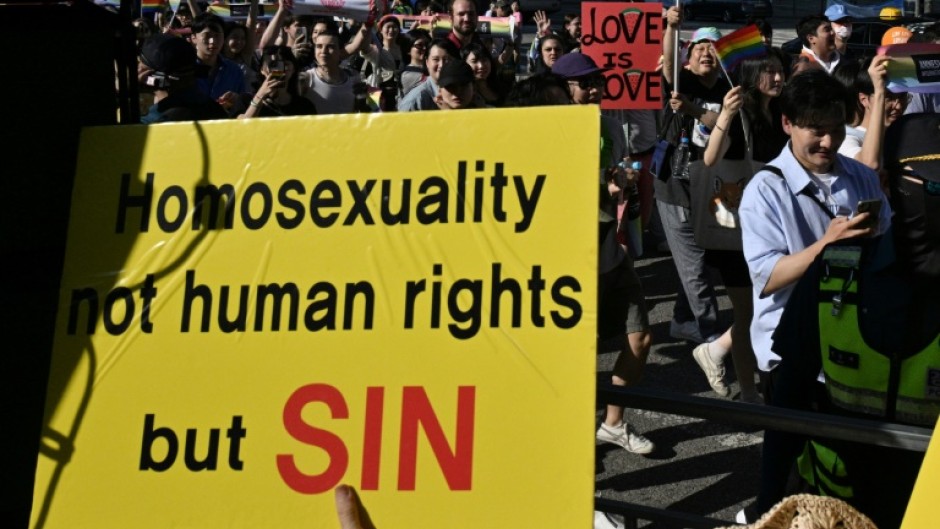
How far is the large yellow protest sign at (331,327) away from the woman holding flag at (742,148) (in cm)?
366

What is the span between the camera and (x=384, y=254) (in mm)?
2506

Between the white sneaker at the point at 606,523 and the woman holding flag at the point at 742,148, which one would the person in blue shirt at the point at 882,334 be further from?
the woman holding flag at the point at 742,148

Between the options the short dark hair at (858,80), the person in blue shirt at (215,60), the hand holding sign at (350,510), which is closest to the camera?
the hand holding sign at (350,510)

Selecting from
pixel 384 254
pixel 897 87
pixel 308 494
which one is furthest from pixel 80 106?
pixel 897 87

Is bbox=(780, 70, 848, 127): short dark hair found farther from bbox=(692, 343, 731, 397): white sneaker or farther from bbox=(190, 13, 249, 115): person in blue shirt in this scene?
bbox=(190, 13, 249, 115): person in blue shirt

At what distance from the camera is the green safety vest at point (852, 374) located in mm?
2773

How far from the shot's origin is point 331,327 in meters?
2.49

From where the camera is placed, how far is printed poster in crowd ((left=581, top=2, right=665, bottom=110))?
8297mm

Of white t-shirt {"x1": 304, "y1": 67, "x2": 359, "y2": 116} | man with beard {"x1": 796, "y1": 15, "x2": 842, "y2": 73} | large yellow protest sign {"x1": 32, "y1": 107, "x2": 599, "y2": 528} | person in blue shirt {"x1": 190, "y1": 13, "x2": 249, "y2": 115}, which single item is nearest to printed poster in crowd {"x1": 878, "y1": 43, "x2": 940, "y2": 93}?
large yellow protest sign {"x1": 32, "y1": 107, "x2": 599, "y2": 528}

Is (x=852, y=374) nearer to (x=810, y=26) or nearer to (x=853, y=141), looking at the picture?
(x=853, y=141)

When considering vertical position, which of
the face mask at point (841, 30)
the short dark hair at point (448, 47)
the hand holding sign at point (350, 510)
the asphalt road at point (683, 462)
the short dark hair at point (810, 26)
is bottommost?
the asphalt road at point (683, 462)

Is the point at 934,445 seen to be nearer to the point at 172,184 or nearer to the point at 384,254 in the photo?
the point at 384,254

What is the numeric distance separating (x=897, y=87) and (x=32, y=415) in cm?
357

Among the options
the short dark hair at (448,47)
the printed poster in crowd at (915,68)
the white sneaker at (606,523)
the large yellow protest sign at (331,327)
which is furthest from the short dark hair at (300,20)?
the large yellow protest sign at (331,327)
